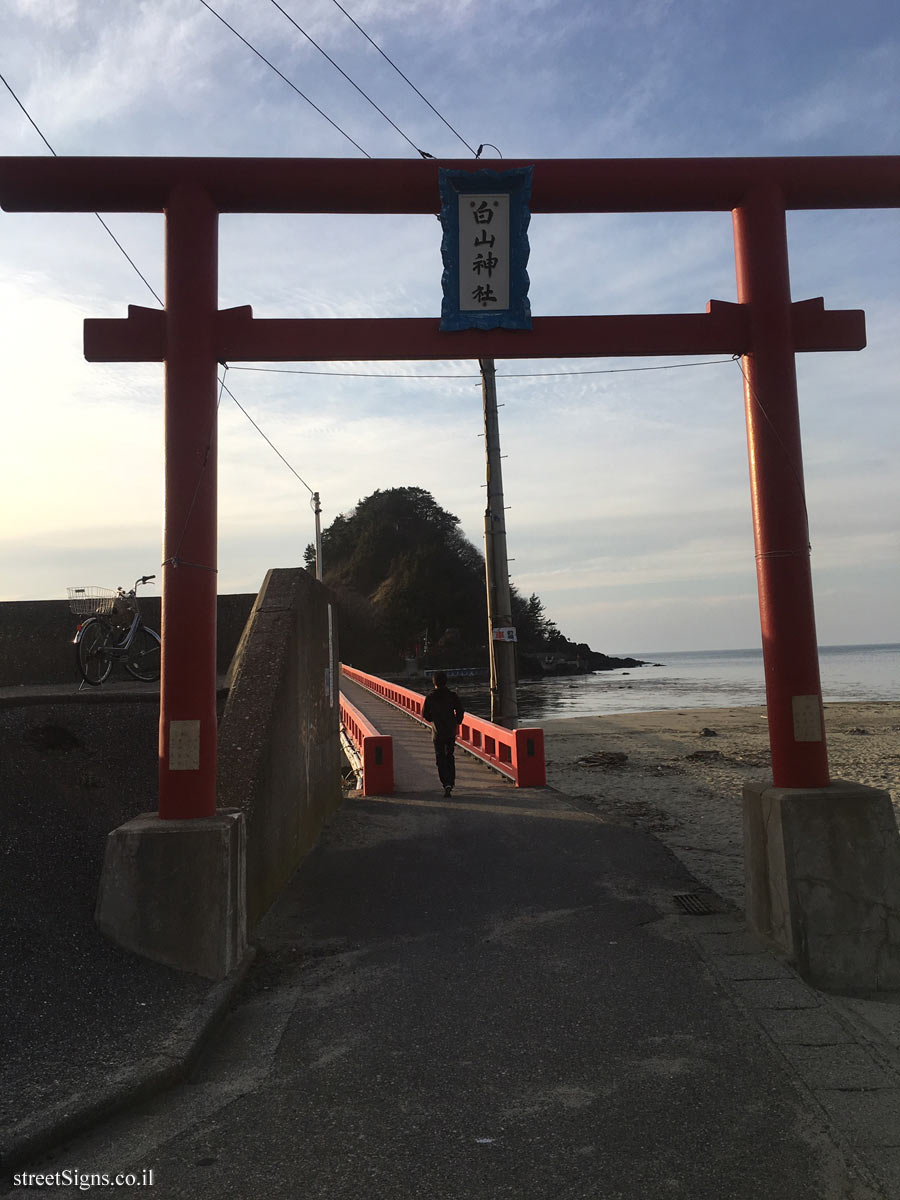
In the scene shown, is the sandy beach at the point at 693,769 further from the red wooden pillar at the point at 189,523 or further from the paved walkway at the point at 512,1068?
the red wooden pillar at the point at 189,523

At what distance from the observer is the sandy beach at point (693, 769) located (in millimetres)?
A: 9602

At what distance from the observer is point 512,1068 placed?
3996mm

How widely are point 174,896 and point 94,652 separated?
18.4 feet

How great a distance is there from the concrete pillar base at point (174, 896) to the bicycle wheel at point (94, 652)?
5066 mm

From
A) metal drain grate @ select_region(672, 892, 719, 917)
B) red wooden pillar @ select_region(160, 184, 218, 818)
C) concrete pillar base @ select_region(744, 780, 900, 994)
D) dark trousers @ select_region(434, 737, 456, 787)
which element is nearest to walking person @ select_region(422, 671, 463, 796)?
dark trousers @ select_region(434, 737, 456, 787)

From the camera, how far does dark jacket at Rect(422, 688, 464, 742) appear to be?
11797mm

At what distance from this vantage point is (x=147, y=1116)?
366 cm

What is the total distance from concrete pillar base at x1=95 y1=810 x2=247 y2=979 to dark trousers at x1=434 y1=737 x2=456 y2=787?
6566 millimetres

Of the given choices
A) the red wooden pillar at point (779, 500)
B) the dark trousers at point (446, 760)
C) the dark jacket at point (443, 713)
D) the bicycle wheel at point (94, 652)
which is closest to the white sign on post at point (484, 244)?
the red wooden pillar at point (779, 500)

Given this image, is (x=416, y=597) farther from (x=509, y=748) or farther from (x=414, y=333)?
(x=414, y=333)

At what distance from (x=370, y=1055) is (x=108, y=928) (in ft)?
6.36

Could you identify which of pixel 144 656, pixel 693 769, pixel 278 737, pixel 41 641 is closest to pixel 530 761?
pixel 693 769

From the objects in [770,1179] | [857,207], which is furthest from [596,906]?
[857,207]

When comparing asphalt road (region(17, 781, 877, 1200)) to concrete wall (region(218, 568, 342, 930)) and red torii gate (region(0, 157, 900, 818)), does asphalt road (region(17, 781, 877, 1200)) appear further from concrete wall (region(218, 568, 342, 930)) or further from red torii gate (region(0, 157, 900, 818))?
red torii gate (region(0, 157, 900, 818))
